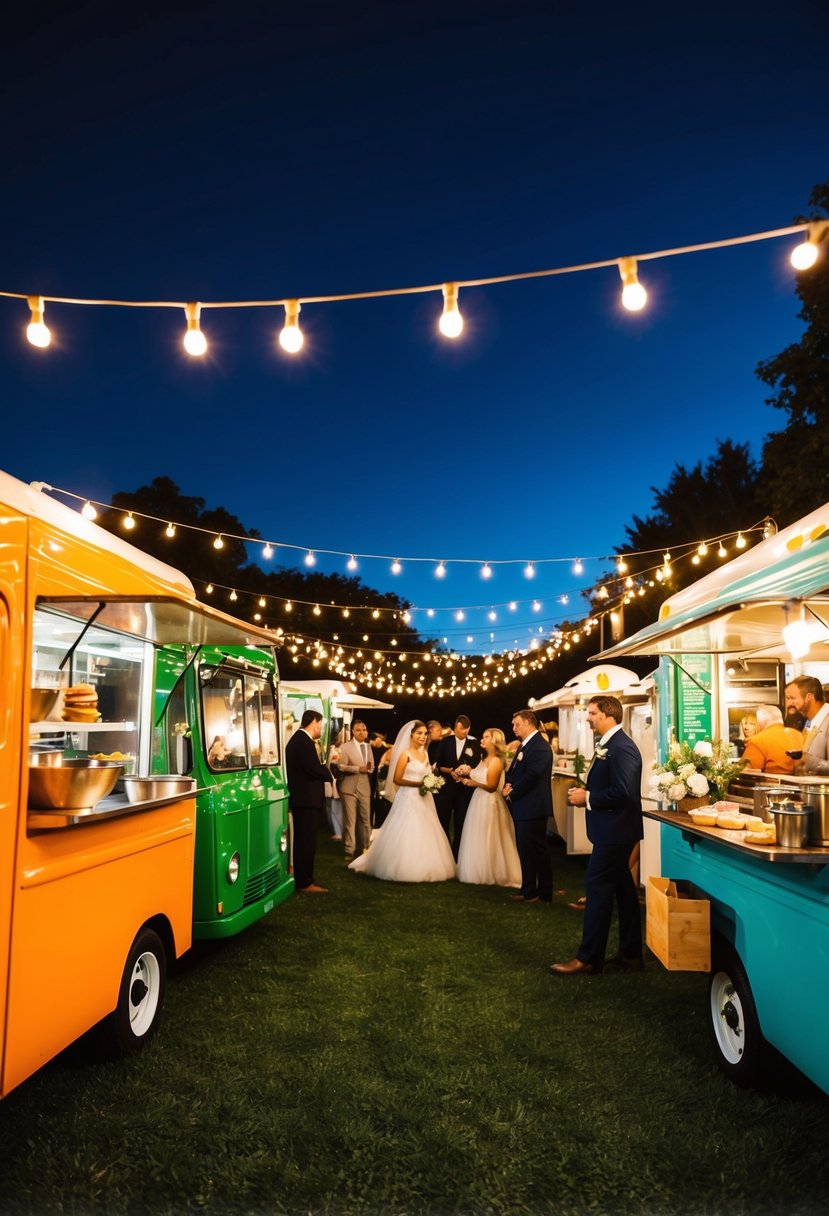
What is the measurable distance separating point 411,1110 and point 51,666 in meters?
3.42

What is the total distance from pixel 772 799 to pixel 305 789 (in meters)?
6.15

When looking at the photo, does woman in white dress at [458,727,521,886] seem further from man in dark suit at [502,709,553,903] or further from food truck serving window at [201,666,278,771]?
food truck serving window at [201,666,278,771]

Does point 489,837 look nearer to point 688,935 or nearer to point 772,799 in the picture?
point 688,935

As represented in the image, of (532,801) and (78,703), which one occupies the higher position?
(78,703)

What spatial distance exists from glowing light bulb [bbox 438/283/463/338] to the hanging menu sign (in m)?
4.77

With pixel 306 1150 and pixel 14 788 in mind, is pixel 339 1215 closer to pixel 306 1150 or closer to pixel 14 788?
pixel 306 1150

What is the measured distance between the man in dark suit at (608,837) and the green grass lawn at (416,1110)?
0.25 metres

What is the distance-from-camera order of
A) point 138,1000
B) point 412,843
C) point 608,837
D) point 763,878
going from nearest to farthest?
point 763,878, point 138,1000, point 608,837, point 412,843

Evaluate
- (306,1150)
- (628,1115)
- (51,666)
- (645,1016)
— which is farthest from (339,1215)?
(51,666)

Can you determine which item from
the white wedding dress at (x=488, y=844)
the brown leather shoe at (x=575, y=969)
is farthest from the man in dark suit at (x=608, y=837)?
the white wedding dress at (x=488, y=844)

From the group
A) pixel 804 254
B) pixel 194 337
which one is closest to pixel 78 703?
pixel 194 337

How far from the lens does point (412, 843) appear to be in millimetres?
10734

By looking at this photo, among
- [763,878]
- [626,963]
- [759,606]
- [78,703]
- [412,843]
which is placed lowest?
[626,963]

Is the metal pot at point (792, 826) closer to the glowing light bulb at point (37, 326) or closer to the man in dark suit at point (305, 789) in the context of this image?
the glowing light bulb at point (37, 326)
